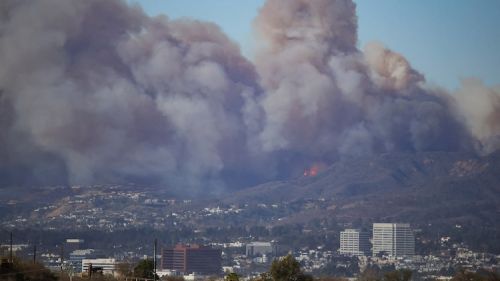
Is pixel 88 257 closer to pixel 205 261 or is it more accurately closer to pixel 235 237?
pixel 205 261

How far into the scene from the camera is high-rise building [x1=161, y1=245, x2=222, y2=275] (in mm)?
92312

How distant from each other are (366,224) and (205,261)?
28.7 meters

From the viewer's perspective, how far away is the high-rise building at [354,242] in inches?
4338

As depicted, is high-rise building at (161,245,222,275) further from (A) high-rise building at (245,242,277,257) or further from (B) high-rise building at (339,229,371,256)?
(B) high-rise building at (339,229,371,256)

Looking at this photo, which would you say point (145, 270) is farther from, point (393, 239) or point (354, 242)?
point (354, 242)

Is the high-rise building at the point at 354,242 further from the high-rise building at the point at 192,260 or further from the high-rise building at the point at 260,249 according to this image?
the high-rise building at the point at 192,260

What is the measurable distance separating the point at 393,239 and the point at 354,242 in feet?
13.2

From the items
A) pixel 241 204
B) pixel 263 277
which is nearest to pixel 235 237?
pixel 241 204

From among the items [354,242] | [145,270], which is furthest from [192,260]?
[145,270]

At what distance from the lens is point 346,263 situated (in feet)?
331

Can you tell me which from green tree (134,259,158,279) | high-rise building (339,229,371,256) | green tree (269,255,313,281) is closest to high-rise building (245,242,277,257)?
high-rise building (339,229,371,256)

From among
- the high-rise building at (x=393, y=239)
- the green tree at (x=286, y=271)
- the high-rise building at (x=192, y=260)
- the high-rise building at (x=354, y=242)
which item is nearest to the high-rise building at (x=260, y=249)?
the high-rise building at (x=354, y=242)

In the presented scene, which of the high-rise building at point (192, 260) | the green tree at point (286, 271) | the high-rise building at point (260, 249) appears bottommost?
the green tree at point (286, 271)

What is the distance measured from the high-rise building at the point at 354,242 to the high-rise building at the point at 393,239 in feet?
2.50
